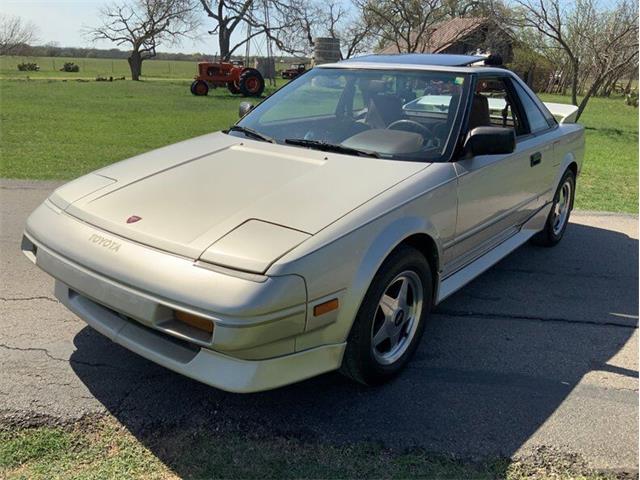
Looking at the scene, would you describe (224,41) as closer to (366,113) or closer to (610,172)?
(610,172)

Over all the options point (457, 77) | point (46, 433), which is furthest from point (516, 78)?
point (46, 433)

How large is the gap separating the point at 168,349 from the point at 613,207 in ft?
21.3

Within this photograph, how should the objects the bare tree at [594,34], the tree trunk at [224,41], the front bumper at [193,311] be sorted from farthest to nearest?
the tree trunk at [224,41] < the bare tree at [594,34] < the front bumper at [193,311]

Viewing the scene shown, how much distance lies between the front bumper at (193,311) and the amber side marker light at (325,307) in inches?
2.7

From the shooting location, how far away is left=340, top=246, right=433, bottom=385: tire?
8.72 ft

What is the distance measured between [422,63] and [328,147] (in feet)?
3.78

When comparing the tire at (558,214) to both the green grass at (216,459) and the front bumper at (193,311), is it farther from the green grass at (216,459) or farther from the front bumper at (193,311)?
the front bumper at (193,311)

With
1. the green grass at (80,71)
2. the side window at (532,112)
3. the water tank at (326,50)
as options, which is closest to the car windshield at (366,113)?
the side window at (532,112)

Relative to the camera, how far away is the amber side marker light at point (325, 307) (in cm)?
234

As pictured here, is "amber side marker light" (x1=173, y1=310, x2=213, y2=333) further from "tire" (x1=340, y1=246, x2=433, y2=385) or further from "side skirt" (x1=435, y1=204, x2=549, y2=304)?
"side skirt" (x1=435, y1=204, x2=549, y2=304)

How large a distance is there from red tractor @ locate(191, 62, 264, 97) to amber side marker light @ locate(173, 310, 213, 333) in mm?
25351

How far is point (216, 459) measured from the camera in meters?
2.40

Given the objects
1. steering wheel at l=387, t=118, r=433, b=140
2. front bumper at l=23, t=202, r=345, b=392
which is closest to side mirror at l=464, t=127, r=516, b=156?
steering wheel at l=387, t=118, r=433, b=140

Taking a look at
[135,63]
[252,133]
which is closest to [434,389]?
[252,133]
